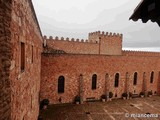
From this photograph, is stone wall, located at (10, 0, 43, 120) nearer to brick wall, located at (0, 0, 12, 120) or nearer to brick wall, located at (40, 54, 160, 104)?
brick wall, located at (0, 0, 12, 120)

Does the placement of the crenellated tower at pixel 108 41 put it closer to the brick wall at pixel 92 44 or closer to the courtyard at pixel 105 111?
the brick wall at pixel 92 44

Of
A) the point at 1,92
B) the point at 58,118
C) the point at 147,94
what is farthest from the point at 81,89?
the point at 1,92

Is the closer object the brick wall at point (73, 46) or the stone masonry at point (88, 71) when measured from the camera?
the stone masonry at point (88, 71)

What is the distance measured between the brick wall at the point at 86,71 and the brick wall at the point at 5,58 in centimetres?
1269

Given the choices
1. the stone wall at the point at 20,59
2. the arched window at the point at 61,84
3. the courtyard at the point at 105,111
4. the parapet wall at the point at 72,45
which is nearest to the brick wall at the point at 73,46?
the parapet wall at the point at 72,45

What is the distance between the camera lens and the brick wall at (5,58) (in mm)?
2680

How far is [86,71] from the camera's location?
17453 mm

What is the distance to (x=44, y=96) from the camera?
1552cm

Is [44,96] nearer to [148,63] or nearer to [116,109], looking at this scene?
[116,109]

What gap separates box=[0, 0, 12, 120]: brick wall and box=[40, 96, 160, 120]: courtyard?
10888 millimetres

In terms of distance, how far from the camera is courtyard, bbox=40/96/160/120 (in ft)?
44.8

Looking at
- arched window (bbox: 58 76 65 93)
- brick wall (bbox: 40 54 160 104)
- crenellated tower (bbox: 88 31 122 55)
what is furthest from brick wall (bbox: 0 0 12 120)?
crenellated tower (bbox: 88 31 122 55)

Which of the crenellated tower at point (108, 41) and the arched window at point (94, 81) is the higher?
the crenellated tower at point (108, 41)

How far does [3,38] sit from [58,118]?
38.4 ft
